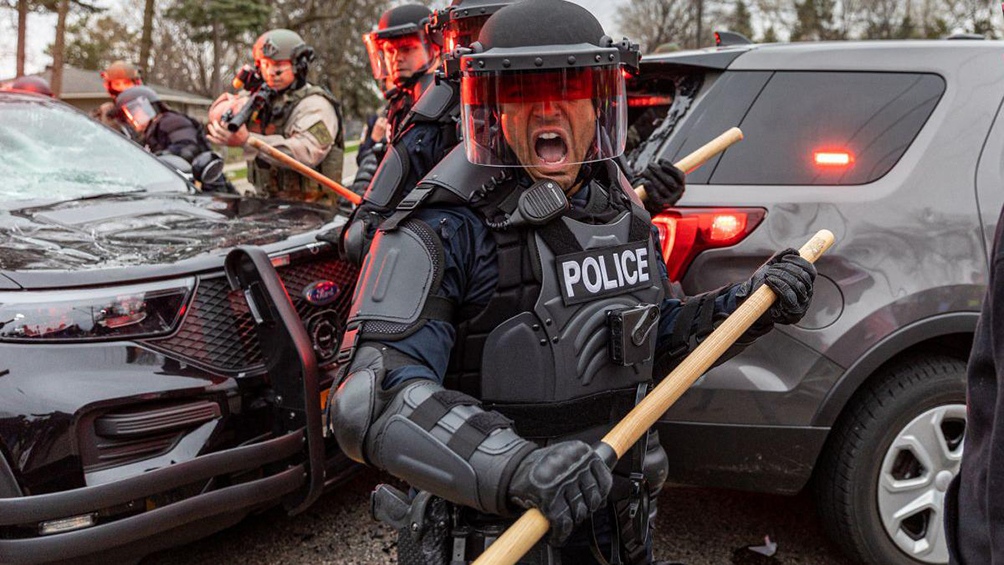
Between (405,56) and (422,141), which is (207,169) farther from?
(422,141)

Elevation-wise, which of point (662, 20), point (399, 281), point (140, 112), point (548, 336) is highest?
point (662, 20)

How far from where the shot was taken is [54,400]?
2492mm

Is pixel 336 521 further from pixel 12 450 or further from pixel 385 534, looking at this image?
pixel 12 450

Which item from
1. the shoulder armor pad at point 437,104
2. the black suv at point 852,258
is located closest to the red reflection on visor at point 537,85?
the black suv at point 852,258

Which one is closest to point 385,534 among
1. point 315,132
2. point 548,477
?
point 548,477

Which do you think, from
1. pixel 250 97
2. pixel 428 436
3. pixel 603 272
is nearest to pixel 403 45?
pixel 250 97

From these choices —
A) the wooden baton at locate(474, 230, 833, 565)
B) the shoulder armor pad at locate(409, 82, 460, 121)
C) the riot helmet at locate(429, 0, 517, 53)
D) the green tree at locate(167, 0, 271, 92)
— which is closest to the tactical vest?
the shoulder armor pad at locate(409, 82, 460, 121)

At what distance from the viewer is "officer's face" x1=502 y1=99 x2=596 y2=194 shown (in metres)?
1.82

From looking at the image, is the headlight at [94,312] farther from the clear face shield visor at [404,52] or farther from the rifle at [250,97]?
the rifle at [250,97]

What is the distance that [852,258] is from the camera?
280cm

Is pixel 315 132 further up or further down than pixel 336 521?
further up

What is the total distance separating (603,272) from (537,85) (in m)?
0.43

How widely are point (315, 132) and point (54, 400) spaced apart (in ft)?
10.2

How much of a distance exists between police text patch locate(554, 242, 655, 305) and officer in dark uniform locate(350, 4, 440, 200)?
88.3 inches
